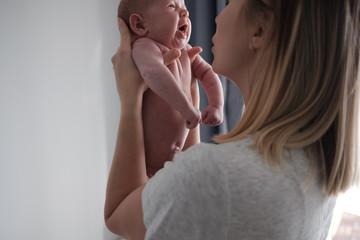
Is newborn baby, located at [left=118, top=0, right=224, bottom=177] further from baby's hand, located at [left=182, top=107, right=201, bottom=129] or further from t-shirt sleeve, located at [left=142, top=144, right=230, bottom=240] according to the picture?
t-shirt sleeve, located at [left=142, top=144, right=230, bottom=240]

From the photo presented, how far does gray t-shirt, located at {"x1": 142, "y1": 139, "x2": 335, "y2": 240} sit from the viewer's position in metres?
0.54

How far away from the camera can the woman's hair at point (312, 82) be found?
612 millimetres

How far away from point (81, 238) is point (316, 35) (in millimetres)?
1501

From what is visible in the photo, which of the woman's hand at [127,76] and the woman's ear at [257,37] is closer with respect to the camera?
the woman's ear at [257,37]

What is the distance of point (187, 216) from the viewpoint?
21.7 inches

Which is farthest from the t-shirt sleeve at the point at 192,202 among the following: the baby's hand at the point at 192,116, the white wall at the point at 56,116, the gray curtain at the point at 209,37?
the gray curtain at the point at 209,37

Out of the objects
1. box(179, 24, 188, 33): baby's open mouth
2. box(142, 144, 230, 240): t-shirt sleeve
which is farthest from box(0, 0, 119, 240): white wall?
box(142, 144, 230, 240): t-shirt sleeve

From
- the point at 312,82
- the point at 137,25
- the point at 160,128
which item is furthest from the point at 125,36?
the point at 312,82

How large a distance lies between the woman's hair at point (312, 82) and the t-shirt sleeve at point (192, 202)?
113 mm

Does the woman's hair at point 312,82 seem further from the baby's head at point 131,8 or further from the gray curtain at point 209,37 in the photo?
the gray curtain at point 209,37

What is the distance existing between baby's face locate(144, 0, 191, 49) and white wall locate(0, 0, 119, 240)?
0.68 m

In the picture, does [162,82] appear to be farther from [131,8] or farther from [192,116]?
[131,8]

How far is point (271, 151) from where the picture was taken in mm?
574

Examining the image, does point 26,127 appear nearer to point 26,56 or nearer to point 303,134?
point 26,56
